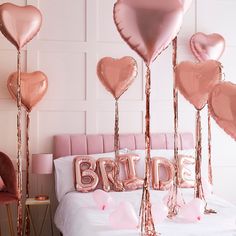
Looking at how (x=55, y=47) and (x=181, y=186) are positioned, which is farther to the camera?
(x=55, y=47)

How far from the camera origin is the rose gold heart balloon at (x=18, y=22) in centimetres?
367

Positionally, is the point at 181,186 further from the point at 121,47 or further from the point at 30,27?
the point at 30,27

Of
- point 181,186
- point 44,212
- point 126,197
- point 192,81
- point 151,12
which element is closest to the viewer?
point 151,12

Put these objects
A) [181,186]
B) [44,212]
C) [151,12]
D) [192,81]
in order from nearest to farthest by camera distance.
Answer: [151,12] → [192,81] → [181,186] → [44,212]

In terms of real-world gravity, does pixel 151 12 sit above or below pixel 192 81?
above

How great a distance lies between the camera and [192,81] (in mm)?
3219

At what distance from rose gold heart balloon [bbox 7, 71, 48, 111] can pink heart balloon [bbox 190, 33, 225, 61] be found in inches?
64.5

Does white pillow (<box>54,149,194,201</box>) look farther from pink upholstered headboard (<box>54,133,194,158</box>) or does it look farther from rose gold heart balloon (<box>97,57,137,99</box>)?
rose gold heart balloon (<box>97,57,137,99</box>)

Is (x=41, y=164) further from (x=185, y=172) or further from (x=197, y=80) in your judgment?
(x=197, y=80)

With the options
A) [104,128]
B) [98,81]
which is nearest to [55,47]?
[98,81]

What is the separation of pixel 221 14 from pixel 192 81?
196 cm

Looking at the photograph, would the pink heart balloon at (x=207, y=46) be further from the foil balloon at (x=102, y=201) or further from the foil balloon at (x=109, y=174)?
the foil balloon at (x=102, y=201)

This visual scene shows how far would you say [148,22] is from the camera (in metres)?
2.42

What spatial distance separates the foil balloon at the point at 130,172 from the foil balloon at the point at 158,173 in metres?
0.14
